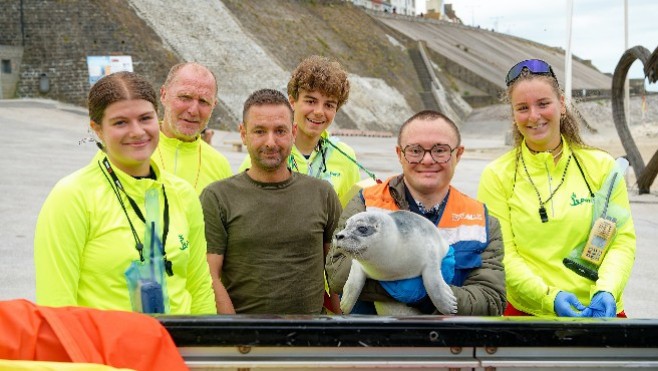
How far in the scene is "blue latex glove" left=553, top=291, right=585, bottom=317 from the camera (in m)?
3.37

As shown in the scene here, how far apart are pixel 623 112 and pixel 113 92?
1733 cm

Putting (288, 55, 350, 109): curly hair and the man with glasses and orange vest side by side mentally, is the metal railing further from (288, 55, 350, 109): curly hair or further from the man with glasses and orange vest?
(288, 55, 350, 109): curly hair

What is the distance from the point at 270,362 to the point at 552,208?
6.14 feet

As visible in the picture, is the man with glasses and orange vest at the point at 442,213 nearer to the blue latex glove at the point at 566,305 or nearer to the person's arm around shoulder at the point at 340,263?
the person's arm around shoulder at the point at 340,263

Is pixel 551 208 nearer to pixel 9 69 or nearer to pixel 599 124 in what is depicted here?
pixel 9 69

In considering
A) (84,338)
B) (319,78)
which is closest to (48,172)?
(319,78)

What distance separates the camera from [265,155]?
3648 mm

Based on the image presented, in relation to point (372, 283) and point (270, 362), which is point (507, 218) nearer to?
point (372, 283)

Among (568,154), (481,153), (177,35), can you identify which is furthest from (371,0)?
(568,154)

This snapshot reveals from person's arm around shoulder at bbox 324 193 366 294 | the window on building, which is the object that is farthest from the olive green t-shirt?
the window on building

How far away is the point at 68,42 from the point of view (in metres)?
38.0

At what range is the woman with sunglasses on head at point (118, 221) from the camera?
9.50 feet

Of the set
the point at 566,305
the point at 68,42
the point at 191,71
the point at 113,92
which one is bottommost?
the point at 566,305

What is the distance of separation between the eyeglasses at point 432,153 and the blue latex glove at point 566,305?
88 cm
